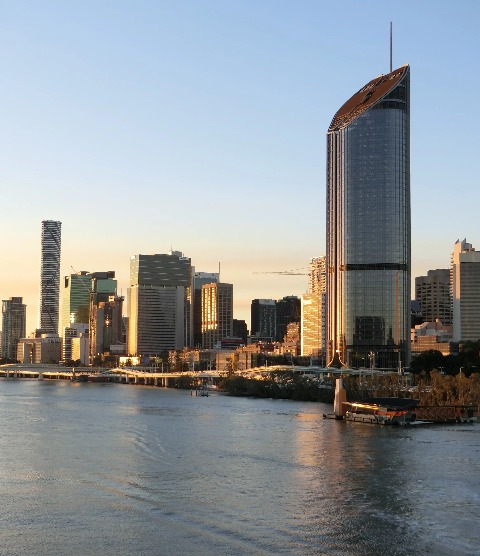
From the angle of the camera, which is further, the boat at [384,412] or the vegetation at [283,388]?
the vegetation at [283,388]

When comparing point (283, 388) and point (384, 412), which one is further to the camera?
point (283, 388)

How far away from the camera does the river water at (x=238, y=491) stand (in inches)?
1523

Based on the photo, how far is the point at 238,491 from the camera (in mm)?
50188

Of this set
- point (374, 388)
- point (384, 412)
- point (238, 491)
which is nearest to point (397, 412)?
point (384, 412)

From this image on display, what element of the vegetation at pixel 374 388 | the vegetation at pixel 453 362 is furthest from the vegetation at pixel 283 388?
the vegetation at pixel 453 362

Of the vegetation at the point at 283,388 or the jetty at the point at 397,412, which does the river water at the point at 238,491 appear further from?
the vegetation at the point at 283,388

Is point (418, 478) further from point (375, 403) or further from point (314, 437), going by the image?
point (375, 403)

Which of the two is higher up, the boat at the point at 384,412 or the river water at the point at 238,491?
the boat at the point at 384,412

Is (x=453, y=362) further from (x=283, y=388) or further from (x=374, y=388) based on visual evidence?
(x=283, y=388)

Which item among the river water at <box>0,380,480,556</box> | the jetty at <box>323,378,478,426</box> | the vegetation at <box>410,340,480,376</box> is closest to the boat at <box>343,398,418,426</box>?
the jetty at <box>323,378,478,426</box>

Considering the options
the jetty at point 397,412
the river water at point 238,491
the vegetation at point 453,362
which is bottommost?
the river water at point 238,491

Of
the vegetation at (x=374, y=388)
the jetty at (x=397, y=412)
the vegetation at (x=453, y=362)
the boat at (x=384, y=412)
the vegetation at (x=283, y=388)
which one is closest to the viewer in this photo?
the boat at (x=384, y=412)

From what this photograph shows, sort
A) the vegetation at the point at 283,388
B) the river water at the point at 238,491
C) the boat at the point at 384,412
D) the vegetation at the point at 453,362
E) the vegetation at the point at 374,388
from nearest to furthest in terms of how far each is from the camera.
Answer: the river water at the point at 238,491 < the boat at the point at 384,412 < the vegetation at the point at 374,388 < the vegetation at the point at 453,362 < the vegetation at the point at 283,388

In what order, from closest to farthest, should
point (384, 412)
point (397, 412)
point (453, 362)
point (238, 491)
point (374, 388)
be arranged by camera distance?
1. point (238, 491)
2. point (397, 412)
3. point (384, 412)
4. point (374, 388)
5. point (453, 362)
